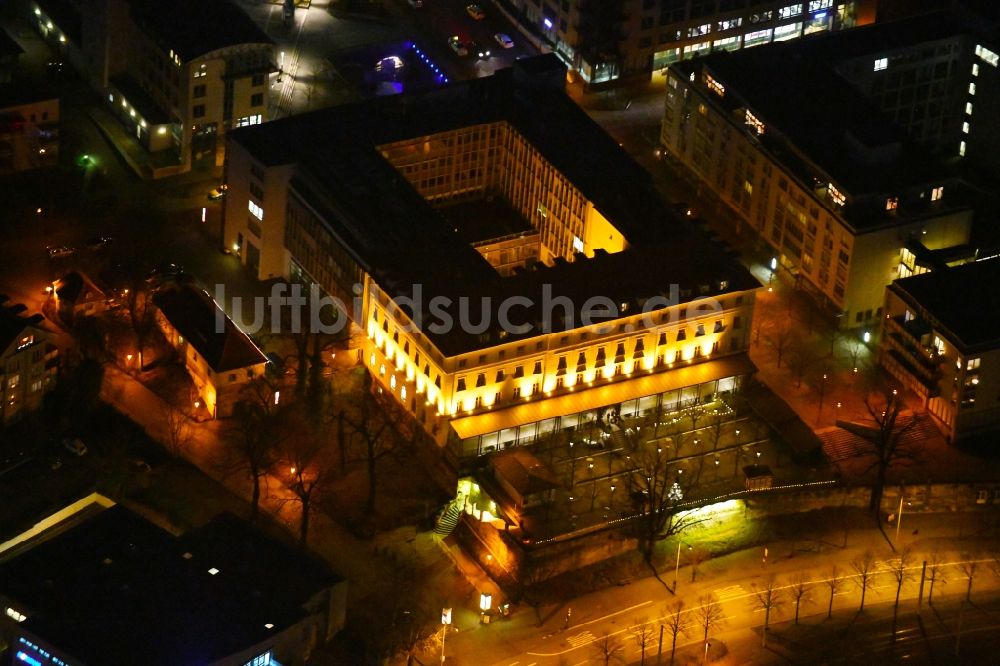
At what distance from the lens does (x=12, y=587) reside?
196 meters

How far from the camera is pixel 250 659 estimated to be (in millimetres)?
193250

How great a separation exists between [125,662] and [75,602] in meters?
8.43

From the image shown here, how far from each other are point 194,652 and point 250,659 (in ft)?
15.7

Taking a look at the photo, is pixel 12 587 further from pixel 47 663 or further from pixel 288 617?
pixel 288 617

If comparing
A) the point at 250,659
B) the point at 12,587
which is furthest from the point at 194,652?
the point at 12,587

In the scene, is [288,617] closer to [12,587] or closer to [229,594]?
[229,594]

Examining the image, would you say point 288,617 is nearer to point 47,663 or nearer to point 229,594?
point 229,594

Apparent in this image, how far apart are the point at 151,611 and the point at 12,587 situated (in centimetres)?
1145

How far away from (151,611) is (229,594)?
6.71 meters

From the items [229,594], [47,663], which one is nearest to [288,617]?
[229,594]

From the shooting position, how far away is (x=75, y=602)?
19488 centimetres

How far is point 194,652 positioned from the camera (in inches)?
7520

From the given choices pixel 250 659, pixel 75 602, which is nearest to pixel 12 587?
pixel 75 602

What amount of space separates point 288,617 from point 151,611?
431 inches
